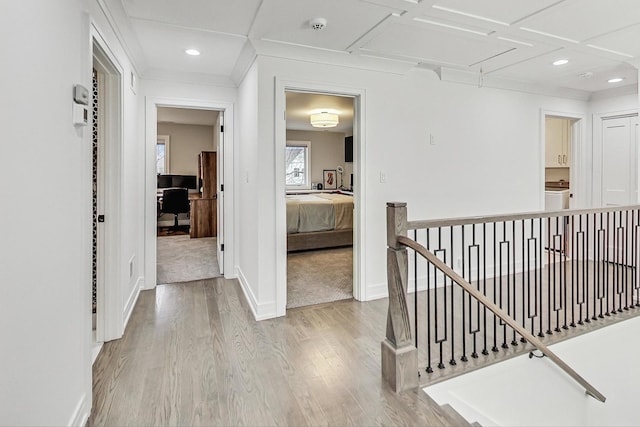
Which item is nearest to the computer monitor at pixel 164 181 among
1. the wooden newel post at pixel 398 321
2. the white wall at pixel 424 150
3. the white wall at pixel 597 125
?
the white wall at pixel 424 150

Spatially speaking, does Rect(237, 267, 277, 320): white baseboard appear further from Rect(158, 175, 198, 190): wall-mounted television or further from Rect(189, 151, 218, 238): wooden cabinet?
Rect(158, 175, 198, 190): wall-mounted television

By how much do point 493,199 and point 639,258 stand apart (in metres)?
1.63

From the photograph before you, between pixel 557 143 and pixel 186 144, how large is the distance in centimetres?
736

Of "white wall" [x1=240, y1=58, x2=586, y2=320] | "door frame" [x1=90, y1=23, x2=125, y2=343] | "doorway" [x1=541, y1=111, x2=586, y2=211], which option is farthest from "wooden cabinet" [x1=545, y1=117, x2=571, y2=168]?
"door frame" [x1=90, y1=23, x2=125, y2=343]

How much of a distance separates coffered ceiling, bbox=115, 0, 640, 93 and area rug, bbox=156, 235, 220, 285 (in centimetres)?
233

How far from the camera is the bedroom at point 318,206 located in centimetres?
402

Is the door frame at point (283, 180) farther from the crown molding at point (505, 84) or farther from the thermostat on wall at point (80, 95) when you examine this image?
the thermostat on wall at point (80, 95)

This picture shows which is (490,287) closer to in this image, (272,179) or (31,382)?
(272,179)

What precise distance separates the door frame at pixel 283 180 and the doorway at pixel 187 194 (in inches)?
62.2

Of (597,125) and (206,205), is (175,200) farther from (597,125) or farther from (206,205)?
(597,125)

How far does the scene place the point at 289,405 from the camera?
6.17ft

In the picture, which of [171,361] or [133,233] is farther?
[133,233]

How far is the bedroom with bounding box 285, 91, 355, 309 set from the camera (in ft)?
13.2

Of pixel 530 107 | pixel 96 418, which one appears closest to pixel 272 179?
pixel 96 418
